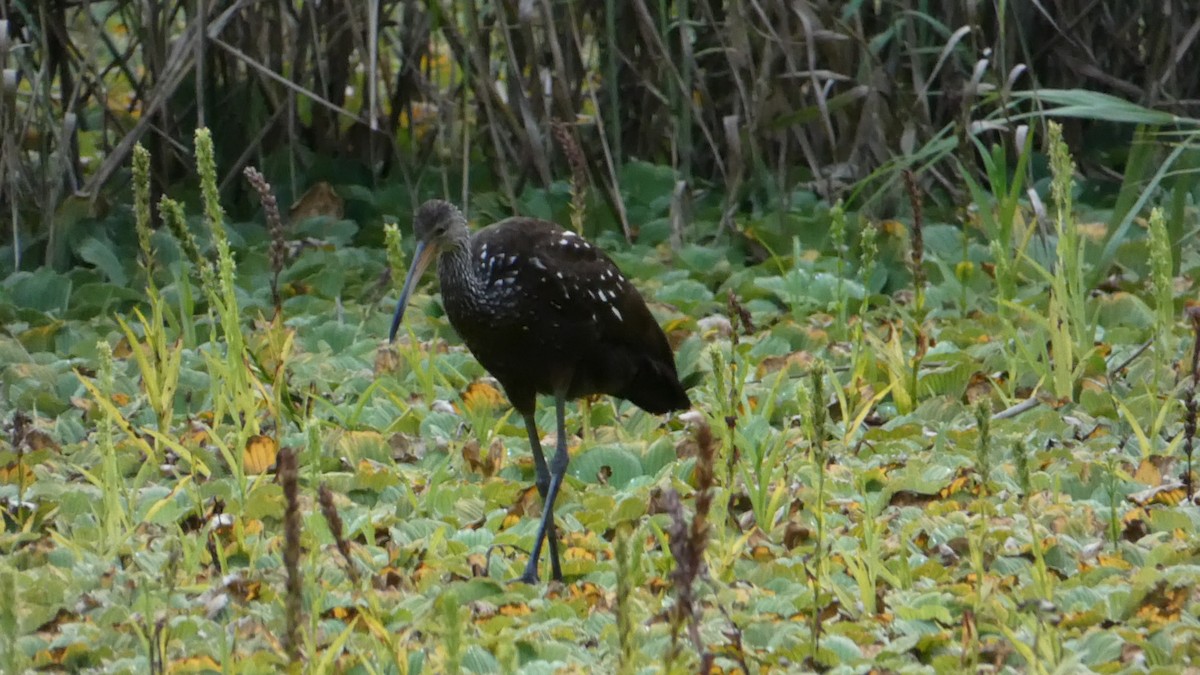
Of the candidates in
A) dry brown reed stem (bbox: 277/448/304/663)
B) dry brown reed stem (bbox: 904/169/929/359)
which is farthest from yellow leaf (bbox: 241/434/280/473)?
dry brown reed stem (bbox: 277/448/304/663)

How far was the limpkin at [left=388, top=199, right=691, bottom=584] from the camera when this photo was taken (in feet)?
15.0

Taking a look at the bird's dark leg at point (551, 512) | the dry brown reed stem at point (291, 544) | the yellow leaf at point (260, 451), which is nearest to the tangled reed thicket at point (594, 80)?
the yellow leaf at point (260, 451)

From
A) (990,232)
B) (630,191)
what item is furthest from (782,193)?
(990,232)

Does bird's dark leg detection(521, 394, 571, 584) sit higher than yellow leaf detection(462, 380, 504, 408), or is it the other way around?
bird's dark leg detection(521, 394, 571, 584)

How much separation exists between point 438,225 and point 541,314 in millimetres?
465

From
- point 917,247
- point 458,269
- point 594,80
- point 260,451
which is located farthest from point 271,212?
point 594,80

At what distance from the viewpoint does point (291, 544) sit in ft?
8.36

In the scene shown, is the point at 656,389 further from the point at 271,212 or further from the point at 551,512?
the point at 271,212

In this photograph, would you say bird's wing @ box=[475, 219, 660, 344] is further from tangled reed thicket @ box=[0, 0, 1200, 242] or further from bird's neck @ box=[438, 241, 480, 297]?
tangled reed thicket @ box=[0, 0, 1200, 242]

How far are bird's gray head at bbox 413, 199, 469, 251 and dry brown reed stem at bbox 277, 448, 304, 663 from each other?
224 cm

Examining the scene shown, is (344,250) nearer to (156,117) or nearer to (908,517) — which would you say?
(156,117)

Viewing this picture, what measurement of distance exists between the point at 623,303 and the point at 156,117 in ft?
10.3

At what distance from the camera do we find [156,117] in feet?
23.9

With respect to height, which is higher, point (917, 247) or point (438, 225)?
point (438, 225)
